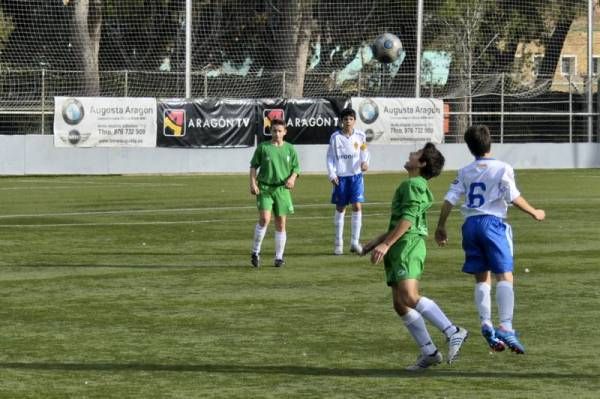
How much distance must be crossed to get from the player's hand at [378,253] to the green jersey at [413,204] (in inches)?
11.1

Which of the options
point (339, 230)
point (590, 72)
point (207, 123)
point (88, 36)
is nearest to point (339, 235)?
point (339, 230)

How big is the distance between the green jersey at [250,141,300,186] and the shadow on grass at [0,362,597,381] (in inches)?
293

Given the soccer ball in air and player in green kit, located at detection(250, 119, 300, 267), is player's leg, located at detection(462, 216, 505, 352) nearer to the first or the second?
player in green kit, located at detection(250, 119, 300, 267)

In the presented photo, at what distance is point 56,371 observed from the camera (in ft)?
34.4

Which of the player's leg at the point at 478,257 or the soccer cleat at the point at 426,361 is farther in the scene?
the player's leg at the point at 478,257

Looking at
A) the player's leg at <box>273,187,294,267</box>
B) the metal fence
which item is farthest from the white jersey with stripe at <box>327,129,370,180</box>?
the metal fence

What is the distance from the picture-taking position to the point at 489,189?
37.0 ft

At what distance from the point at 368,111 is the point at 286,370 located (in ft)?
105

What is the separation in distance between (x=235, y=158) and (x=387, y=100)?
480 centimetres

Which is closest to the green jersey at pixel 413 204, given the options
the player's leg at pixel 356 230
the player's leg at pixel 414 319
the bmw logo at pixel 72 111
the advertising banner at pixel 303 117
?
the player's leg at pixel 414 319

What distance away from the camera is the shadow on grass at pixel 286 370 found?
408 inches

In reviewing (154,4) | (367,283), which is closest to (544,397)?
(367,283)

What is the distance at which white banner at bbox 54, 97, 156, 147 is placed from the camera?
3888 centimetres

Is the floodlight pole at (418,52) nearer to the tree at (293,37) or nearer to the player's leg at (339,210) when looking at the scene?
the tree at (293,37)
